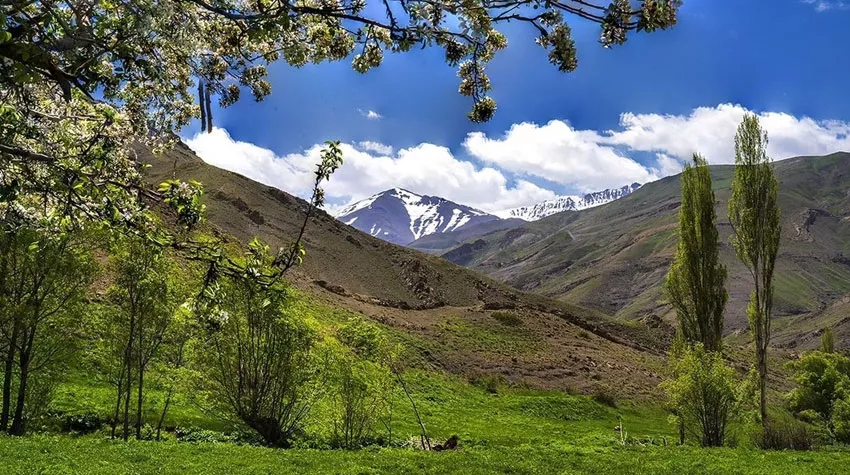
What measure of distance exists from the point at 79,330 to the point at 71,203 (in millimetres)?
19736

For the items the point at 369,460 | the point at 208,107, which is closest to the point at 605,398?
the point at 369,460

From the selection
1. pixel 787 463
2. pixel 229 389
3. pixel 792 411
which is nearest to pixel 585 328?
pixel 792 411

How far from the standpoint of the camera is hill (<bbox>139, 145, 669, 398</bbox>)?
2431 inches

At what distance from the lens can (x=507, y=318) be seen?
259 feet

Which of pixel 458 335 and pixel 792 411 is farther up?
pixel 458 335

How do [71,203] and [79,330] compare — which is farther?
[79,330]

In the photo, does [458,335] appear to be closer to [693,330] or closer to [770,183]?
[693,330]

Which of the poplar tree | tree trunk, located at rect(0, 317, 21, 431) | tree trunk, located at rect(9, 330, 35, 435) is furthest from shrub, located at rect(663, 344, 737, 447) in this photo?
tree trunk, located at rect(0, 317, 21, 431)

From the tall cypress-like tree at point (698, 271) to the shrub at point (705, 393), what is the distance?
21.7ft

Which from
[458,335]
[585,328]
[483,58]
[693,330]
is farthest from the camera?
[585,328]

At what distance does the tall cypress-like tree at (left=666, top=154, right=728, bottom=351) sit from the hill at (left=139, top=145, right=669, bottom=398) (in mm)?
24655

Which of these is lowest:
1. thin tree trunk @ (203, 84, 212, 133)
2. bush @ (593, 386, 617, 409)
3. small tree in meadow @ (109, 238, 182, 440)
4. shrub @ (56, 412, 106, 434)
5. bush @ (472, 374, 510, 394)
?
bush @ (593, 386, 617, 409)

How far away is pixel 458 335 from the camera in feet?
Answer: 229

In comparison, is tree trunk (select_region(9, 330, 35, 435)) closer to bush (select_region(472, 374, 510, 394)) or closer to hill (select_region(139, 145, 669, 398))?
hill (select_region(139, 145, 669, 398))
